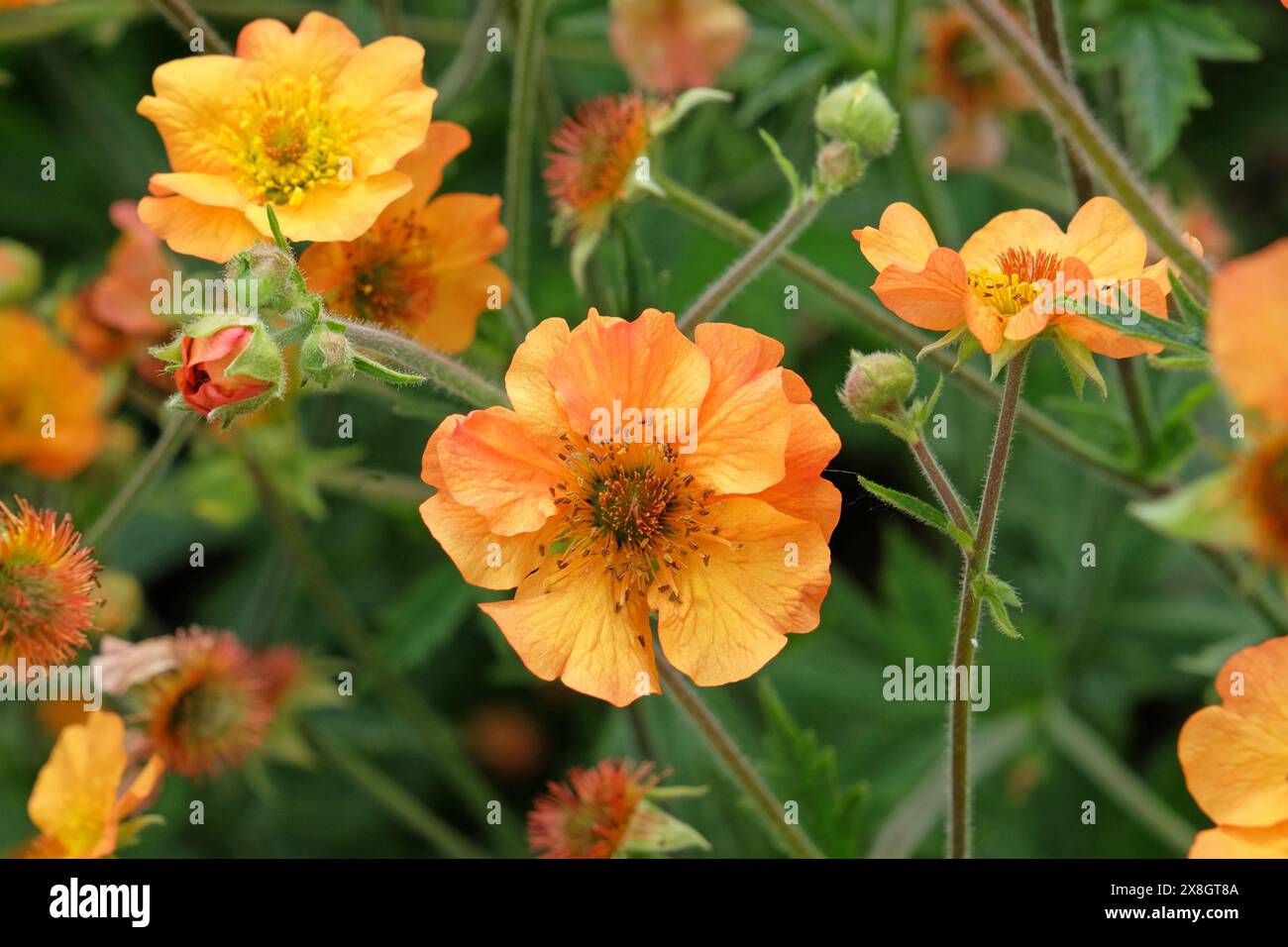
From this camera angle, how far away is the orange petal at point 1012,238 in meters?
1.61

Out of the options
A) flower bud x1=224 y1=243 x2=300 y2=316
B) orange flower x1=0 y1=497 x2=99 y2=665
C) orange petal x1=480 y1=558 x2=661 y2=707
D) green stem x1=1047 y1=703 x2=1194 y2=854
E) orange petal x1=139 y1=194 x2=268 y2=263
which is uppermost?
orange petal x1=139 y1=194 x2=268 y2=263

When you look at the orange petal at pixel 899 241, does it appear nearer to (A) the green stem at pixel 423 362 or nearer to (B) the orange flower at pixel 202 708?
(A) the green stem at pixel 423 362

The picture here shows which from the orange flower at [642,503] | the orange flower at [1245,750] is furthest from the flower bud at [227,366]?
the orange flower at [1245,750]

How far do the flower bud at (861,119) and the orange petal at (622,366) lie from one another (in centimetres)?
44

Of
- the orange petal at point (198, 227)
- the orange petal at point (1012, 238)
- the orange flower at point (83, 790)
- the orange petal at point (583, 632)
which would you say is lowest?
the orange flower at point (83, 790)

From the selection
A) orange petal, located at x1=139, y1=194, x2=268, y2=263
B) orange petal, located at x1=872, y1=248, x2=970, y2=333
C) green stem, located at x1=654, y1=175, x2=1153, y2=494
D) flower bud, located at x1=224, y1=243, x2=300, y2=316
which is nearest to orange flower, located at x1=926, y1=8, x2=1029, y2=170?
green stem, located at x1=654, y1=175, x2=1153, y2=494

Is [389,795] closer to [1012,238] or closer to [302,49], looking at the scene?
[302,49]

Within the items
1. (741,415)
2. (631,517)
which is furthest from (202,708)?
(741,415)

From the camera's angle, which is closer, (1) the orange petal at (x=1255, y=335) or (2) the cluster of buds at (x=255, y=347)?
(1) the orange petal at (x=1255, y=335)

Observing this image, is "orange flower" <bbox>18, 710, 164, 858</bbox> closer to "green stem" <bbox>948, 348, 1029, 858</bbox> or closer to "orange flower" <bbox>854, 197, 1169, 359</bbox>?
"green stem" <bbox>948, 348, 1029, 858</bbox>

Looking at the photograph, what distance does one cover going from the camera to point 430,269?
1.83 metres

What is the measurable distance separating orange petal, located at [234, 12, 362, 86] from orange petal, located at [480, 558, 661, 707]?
75cm

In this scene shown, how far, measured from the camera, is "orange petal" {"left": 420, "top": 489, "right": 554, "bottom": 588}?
151 centimetres
